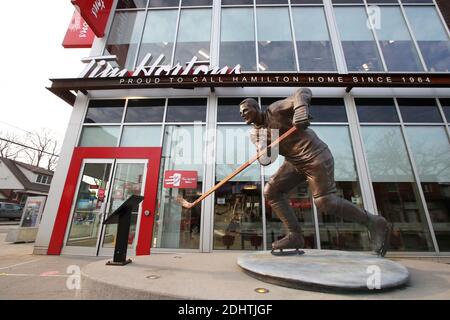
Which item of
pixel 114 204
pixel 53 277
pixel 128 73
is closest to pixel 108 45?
pixel 128 73

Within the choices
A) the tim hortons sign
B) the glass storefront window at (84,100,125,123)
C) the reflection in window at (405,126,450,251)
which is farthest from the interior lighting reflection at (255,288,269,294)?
the glass storefront window at (84,100,125,123)

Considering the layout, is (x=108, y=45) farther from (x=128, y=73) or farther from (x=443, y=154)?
(x=443, y=154)

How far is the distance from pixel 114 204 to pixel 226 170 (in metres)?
3.59

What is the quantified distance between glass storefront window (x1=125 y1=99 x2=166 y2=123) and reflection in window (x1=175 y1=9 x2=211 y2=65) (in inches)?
Answer: 74.4

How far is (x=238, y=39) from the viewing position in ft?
27.7

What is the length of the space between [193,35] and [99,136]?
17.0 ft

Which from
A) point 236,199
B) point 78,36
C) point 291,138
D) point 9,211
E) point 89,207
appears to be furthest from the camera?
point 9,211

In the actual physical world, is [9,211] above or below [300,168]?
above

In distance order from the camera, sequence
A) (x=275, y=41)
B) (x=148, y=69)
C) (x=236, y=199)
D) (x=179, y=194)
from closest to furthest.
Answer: (x=236, y=199)
(x=179, y=194)
(x=148, y=69)
(x=275, y=41)

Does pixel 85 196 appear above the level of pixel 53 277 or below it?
above

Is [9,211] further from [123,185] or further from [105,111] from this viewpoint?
[123,185]

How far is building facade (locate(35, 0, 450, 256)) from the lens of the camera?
6270 mm

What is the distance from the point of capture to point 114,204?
6.79 meters

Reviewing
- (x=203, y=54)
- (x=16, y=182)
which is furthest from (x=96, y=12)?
Answer: (x=16, y=182)
